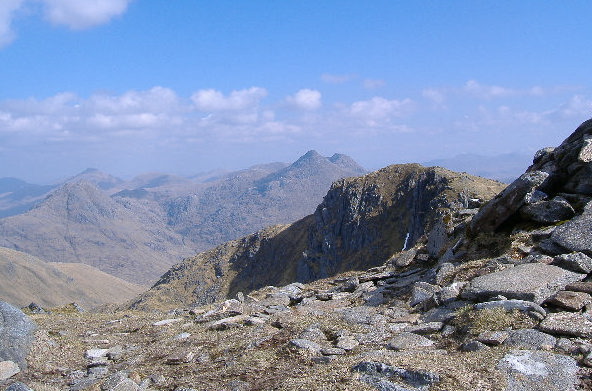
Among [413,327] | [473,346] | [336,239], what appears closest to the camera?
[473,346]

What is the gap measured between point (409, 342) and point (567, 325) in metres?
3.85

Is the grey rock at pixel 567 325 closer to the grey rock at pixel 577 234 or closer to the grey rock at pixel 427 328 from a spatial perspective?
the grey rock at pixel 427 328

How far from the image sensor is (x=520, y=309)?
12531 millimetres

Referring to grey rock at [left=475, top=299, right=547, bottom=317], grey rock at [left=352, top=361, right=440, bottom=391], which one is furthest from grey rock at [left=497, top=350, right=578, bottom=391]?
grey rock at [left=475, top=299, right=547, bottom=317]

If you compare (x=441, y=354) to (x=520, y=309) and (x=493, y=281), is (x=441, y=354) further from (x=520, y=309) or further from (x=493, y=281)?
(x=493, y=281)

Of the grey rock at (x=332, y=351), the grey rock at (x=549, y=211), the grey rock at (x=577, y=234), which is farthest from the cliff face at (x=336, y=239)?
the grey rock at (x=332, y=351)

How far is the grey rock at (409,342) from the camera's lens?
39.8 ft

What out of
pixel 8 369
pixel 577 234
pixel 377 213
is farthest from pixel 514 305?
pixel 377 213

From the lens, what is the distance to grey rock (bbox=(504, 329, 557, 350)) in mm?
10633

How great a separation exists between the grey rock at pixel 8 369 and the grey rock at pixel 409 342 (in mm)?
11467

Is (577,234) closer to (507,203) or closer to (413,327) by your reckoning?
(507,203)

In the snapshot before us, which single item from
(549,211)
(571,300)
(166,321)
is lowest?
(166,321)

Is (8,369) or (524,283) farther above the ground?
(524,283)

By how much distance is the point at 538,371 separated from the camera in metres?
9.45
